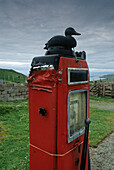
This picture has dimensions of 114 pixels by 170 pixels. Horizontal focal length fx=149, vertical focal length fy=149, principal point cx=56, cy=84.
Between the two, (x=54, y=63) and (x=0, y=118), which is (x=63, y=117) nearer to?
(x=54, y=63)

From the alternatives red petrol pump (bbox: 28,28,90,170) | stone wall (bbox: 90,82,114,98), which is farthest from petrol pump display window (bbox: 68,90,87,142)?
stone wall (bbox: 90,82,114,98)

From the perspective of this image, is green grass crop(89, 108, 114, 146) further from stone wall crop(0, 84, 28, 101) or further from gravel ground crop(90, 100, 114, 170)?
stone wall crop(0, 84, 28, 101)

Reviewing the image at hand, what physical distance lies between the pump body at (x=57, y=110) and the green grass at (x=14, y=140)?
1.60m

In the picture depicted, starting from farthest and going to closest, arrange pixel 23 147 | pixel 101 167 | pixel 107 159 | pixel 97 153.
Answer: pixel 23 147 < pixel 97 153 < pixel 107 159 < pixel 101 167

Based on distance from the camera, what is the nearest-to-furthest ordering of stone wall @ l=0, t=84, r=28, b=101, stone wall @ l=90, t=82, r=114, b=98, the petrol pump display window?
the petrol pump display window < stone wall @ l=0, t=84, r=28, b=101 < stone wall @ l=90, t=82, r=114, b=98

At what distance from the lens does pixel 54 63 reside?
2053mm

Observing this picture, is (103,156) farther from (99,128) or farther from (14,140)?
(14,140)

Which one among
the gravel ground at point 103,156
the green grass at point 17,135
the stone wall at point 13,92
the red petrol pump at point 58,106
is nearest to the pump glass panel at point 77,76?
the red petrol pump at point 58,106

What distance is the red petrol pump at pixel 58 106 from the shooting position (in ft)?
6.79

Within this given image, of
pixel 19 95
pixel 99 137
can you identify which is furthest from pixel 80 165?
pixel 19 95

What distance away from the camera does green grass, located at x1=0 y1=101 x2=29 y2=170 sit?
385cm

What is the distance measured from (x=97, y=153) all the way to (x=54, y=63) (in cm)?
344

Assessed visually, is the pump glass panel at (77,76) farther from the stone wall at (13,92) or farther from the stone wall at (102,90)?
the stone wall at (102,90)

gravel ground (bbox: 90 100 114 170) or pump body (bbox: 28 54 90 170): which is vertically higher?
pump body (bbox: 28 54 90 170)
